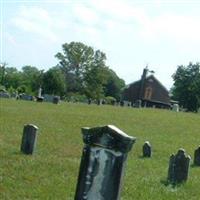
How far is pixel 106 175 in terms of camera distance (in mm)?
7113

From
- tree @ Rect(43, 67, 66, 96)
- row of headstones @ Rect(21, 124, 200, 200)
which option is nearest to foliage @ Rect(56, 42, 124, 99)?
tree @ Rect(43, 67, 66, 96)

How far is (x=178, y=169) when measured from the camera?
14430 mm

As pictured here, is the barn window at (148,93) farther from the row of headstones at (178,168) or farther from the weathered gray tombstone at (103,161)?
the weathered gray tombstone at (103,161)

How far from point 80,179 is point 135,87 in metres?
115

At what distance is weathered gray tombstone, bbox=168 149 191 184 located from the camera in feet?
47.1

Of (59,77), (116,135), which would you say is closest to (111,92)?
(59,77)

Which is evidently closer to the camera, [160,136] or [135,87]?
[160,136]

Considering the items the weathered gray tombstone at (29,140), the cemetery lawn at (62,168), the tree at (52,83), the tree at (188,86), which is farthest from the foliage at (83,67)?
the weathered gray tombstone at (29,140)

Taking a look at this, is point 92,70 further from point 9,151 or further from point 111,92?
point 9,151

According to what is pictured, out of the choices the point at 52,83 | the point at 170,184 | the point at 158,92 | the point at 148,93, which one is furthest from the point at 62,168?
the point at 158,92

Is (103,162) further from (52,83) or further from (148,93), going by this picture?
(148,93)

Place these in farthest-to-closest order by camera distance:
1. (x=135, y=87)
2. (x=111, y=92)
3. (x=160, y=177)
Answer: (x=111, y=92) → (x=135, y=87) → (x=160, y=177)

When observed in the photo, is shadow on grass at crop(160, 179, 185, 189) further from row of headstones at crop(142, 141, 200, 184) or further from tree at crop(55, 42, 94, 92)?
tree at crop(55, 42, 94, 92)

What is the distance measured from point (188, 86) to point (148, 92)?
9.53 meters
